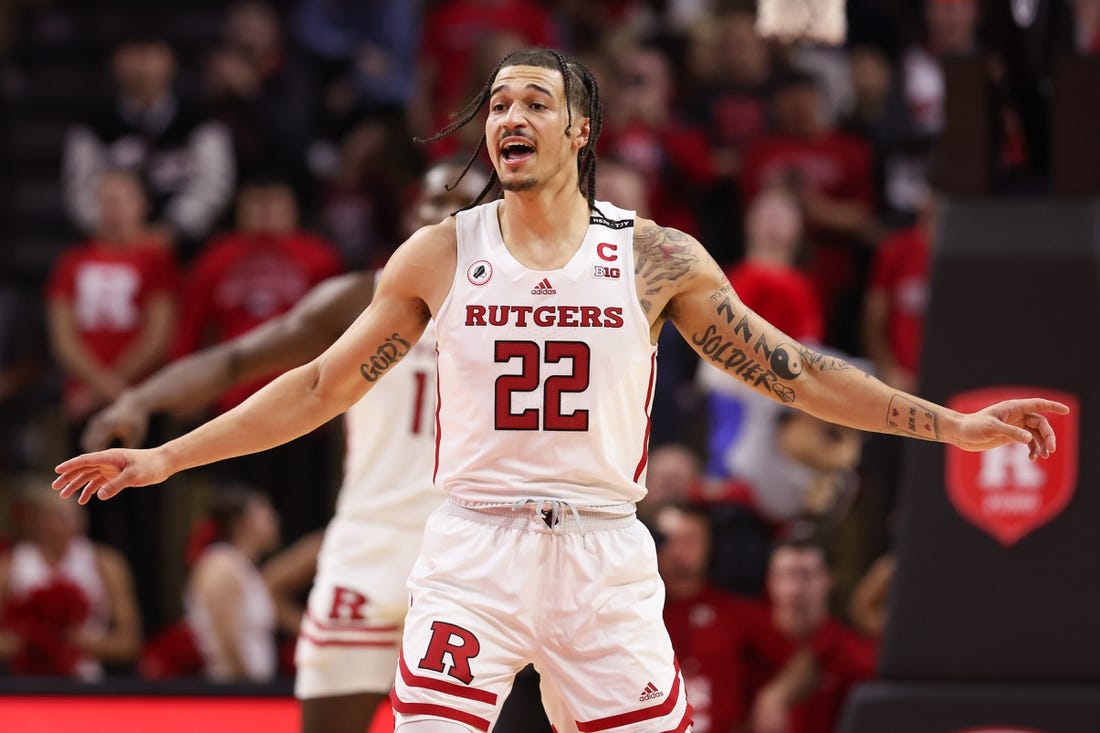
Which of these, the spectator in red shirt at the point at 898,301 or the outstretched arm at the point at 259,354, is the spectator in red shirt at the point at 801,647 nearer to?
the spectator in red shirt at the point at 898,301

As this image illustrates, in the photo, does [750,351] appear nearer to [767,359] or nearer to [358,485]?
[767,359]

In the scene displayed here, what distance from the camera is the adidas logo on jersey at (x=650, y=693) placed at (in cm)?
427

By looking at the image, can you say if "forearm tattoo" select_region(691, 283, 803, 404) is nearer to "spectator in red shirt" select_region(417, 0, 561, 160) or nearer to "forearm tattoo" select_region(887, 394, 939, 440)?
"forearm tattoo" select_region(887, 394, 939, 440)

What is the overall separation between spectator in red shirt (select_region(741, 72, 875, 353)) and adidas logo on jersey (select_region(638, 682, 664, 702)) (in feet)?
19.0

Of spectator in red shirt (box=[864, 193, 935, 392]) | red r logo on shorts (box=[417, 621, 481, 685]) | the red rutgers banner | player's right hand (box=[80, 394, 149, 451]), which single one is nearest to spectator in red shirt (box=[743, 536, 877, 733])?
the red rutgers banner

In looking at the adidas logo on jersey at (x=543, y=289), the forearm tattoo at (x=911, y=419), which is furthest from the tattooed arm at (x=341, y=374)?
the forearm tattoo at (x=911, y=419)

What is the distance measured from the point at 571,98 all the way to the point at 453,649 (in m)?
1.41

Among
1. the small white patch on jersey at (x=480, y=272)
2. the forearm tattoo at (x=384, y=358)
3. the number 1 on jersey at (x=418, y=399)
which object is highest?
the small white patch on jersey at (x=480, y=272)

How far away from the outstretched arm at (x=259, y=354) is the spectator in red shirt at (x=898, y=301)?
4.30m

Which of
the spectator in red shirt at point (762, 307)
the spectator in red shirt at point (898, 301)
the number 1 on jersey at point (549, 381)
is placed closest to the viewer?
the number 1 on jersey at point (549, 381)

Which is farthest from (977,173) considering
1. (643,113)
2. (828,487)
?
(643,113)

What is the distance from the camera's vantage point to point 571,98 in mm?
4453

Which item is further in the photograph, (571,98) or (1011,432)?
(571,98)

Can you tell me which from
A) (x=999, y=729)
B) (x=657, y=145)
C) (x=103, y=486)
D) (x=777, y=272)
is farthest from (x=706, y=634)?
(x=103, y=486)
